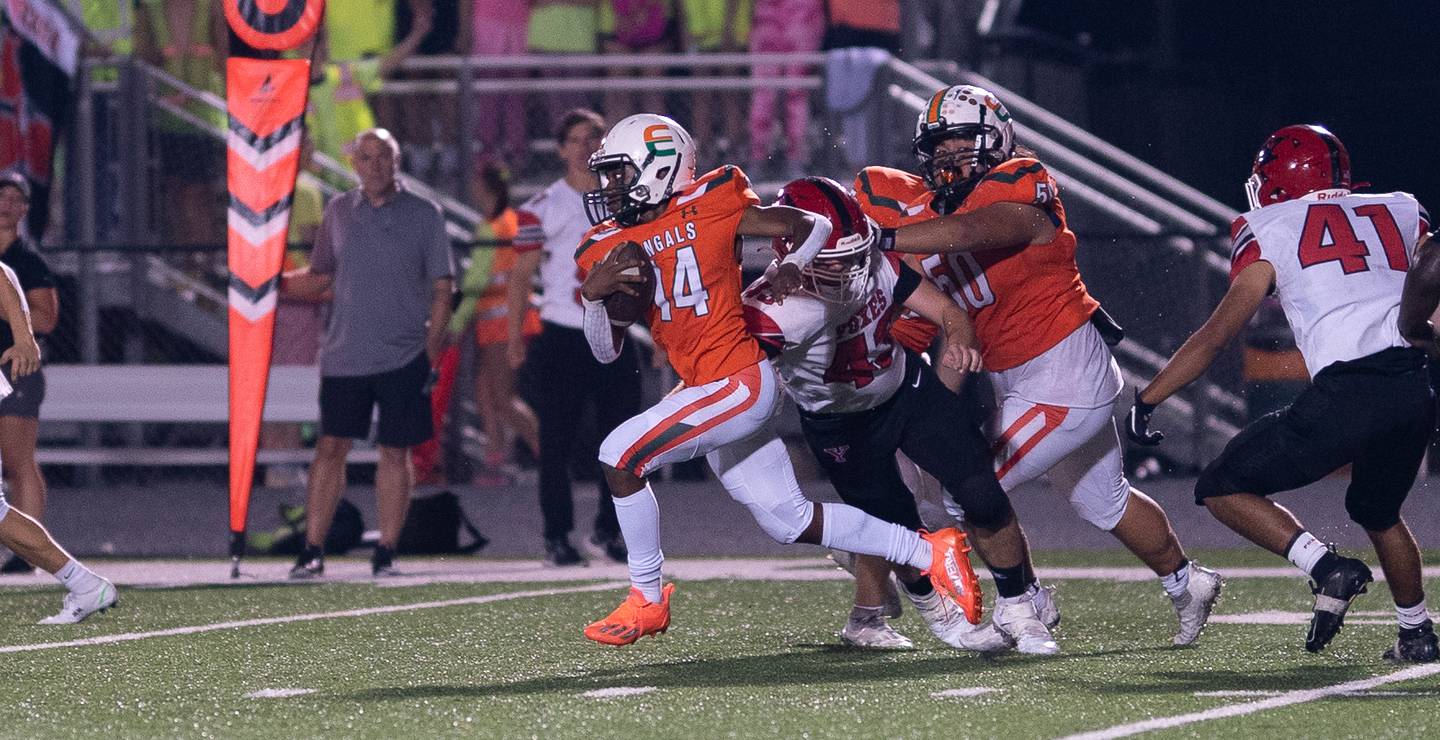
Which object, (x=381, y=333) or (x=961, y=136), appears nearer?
(x=961, y=136)

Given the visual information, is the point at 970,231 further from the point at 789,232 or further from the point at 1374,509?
the point at 1374,509

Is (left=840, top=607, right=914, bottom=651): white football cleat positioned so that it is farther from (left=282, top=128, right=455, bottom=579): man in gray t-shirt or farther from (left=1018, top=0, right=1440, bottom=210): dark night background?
(left=1018, top=0, right=1440, bottom=210): dark night background

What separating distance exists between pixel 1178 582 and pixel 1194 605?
83mm

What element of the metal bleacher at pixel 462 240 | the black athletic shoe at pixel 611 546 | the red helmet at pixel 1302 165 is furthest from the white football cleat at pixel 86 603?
the metal bleacher at pixel 462 240

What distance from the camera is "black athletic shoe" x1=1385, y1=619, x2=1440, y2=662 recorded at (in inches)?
249

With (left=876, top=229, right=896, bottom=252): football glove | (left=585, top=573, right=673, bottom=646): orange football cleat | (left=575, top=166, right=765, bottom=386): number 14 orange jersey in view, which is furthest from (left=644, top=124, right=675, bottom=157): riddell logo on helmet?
(left=585, top=573, right=673, bottom=646): orange football cleat

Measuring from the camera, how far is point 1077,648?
678 centimetres

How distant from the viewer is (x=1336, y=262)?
6262mm

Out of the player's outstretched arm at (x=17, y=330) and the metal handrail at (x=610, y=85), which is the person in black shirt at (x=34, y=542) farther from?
the metal handrail at (x=610, y=85)

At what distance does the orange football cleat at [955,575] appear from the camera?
6.45 metres

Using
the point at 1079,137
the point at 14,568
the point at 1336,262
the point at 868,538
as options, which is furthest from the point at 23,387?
the point at 1079,137

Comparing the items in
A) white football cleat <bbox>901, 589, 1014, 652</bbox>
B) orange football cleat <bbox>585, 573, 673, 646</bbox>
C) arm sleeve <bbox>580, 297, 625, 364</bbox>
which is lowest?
white football cleat <bbox>901, 589, 1014, 652</bbox>

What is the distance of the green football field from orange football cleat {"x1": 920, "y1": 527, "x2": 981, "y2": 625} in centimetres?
17

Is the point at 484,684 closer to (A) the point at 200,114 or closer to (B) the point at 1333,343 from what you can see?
(B) the point at 1333,343
